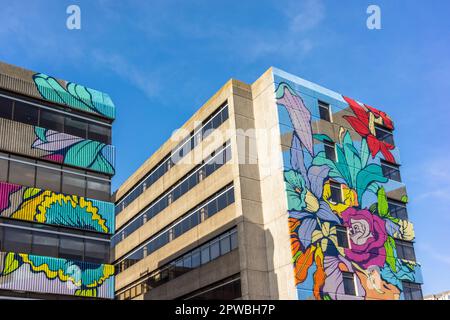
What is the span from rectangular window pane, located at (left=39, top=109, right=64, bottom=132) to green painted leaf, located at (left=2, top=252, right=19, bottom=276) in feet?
28.3

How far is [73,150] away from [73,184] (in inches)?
87.7

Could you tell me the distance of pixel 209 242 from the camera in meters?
45.1

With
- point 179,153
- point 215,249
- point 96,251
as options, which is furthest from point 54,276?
point 179,153

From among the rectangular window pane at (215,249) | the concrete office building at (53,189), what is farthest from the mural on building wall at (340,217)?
the concrete office building at (53,189)

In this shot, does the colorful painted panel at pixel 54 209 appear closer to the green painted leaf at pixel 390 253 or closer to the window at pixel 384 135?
the green painted leaf at pixel 390 253

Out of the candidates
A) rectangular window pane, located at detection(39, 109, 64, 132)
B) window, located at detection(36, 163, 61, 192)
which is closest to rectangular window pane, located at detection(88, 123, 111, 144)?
rectangular window pane, located at detection(39, 109, 64, 132)

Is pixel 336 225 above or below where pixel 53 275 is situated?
above

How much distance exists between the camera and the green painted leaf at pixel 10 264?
29516 mm

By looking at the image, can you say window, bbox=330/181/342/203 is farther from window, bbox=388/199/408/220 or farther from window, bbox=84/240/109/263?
window, bbox=84/240/109/263

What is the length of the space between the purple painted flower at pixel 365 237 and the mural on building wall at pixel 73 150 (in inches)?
765
